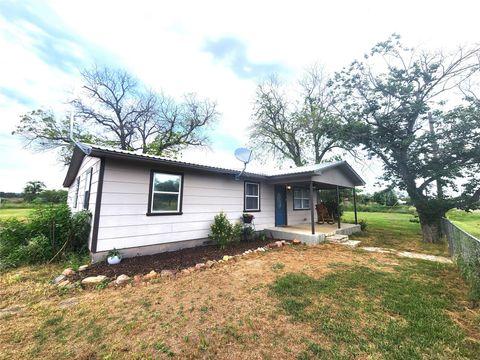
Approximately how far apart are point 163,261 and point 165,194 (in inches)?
75.3

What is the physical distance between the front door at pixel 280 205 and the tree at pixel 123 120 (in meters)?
13.4

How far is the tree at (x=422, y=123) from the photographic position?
877cm

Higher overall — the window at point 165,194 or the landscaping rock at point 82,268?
the window at point 165,194

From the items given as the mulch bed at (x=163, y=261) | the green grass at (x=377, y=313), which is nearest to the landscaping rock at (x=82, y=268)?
the mulch bed at (x=163, y=261)

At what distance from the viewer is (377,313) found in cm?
296

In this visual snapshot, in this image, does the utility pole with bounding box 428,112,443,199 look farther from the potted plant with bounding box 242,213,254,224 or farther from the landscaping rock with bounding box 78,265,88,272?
the landscaping rock with bounding box 78,265,88,272

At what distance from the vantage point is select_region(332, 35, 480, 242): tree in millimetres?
8773

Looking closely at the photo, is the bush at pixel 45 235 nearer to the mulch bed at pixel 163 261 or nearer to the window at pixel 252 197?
the mulch bed at pixel 163 261

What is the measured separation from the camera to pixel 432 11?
27.8ft

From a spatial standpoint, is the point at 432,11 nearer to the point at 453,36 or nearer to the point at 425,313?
the point at 453,36

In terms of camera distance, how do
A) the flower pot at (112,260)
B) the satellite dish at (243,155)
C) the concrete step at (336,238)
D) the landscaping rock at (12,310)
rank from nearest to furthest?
1. the landscaping rock at (12,310)
2. the flower pot at (112,260)
3. the satellite dish at (243,155)
4. the concrete step at (336,238)

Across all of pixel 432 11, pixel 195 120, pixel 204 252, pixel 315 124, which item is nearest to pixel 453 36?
pixel 432 11

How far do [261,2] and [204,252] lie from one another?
887 cm

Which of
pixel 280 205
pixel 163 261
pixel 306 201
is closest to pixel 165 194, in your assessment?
pixel 163 261
